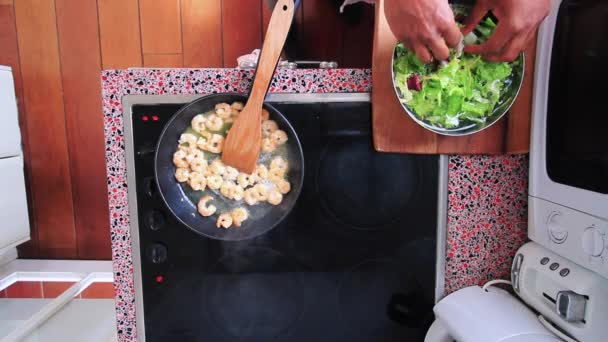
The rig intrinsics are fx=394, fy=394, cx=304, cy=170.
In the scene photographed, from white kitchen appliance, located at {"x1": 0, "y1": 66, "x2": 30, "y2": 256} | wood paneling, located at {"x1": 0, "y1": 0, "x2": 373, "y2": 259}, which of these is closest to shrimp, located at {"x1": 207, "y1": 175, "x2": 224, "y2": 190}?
wood paneling, located at {"x1": 0, "y1": 0, "x2": 373, "y2": 259}

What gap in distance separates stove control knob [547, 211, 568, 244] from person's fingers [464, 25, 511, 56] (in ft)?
0.98

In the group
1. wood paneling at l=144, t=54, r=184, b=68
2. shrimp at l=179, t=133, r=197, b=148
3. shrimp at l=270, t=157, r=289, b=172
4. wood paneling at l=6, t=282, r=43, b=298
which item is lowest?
wood paneling at l=6, t=282, r=43, b=298

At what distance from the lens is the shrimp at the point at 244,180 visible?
0.79 m

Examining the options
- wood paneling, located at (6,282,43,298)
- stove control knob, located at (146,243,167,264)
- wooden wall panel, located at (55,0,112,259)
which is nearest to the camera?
stove control knob, located at (146,243,167,264)

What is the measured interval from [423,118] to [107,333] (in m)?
1.30

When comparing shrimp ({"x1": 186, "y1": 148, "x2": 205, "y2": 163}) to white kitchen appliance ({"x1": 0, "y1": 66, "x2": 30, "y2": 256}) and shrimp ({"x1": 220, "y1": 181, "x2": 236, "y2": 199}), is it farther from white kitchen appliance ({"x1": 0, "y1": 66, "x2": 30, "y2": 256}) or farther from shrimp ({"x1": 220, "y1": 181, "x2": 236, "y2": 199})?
white kitchen appliance ({"x1": 0, "y1": 66, "x2": 30, "y2": 256})

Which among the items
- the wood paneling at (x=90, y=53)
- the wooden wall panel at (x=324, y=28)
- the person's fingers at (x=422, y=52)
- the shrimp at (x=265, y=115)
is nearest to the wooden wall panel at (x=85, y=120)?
the wood paneling at (x=90, y=53)

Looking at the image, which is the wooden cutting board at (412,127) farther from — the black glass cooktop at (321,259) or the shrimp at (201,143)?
the shrimp at (201,143)

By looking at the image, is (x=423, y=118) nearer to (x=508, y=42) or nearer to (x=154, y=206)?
(x=508, y=42)

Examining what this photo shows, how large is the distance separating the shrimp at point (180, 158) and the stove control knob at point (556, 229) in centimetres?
69

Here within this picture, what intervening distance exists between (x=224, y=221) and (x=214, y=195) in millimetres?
57

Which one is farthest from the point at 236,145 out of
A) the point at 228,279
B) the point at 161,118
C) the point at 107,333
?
the point at 107,333

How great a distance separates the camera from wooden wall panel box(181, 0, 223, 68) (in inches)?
55.5

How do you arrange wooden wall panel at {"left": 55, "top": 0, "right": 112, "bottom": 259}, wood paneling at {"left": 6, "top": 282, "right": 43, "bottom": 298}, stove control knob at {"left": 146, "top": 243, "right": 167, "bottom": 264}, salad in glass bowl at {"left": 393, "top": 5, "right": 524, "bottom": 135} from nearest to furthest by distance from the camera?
salad in glass bowl at {"left": 393, "top": 5, "right": 524, "bottom": 135}
stove control knob at {"left": 146, "top": 243, "right": 167, "bottom": 264}
wooden wall panel at {"left": 55, "top": 0, "right": 112, "bottom": 259}
wood paneling at {"left": 6, "top": 282, "right": 43, "bottom": 298}
